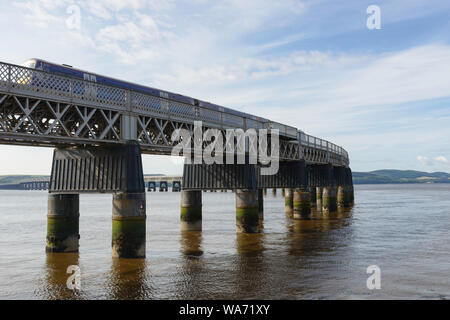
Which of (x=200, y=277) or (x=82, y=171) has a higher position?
(x=82, y=171)

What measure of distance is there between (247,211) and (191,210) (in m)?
5.89

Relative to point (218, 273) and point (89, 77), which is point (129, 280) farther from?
point (89, 77)

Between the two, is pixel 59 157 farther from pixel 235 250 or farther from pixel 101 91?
pixel 235 250

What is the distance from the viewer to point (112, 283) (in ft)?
65.8

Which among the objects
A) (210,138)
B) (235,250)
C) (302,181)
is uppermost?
(210,138)

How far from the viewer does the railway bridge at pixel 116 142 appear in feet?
70.6

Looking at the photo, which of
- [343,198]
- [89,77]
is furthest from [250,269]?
[343,198]

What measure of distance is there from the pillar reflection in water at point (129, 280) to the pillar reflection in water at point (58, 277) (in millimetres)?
1652

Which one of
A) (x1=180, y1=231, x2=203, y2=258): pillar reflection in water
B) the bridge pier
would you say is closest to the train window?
the bridge pier

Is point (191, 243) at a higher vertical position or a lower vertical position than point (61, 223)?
lower

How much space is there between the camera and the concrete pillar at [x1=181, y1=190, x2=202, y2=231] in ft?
131

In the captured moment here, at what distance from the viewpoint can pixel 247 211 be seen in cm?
3838

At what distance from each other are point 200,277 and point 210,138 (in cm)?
1505
